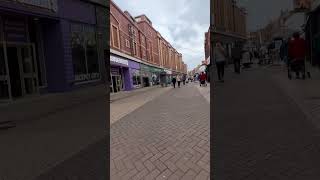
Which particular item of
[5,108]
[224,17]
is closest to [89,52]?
[224,17]

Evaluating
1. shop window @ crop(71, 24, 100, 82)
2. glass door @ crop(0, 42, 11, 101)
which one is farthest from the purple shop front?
glass door @ crop(0, 42, 11, 101)

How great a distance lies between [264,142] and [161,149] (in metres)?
1.21

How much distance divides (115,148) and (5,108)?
7738mm

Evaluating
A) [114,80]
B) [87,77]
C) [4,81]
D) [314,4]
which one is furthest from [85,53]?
[314,4]

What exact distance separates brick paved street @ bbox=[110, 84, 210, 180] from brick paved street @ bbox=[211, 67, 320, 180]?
0.71 ft

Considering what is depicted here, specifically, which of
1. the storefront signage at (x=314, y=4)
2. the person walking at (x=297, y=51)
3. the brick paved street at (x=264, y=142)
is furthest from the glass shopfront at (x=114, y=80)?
the storefront signage at (x=314, y=4)

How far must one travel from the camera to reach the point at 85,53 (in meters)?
2.58

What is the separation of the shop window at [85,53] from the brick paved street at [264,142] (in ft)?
5.47

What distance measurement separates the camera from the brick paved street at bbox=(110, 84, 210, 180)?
4.16 metres

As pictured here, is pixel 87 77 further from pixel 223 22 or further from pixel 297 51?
pixel 297 51

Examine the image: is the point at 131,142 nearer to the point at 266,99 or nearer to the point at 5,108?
the point at 266,99

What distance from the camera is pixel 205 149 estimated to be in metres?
5.10

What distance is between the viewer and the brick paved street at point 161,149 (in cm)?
416

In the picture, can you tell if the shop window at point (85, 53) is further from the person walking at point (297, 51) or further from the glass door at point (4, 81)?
the glass door at point (4, 81)
